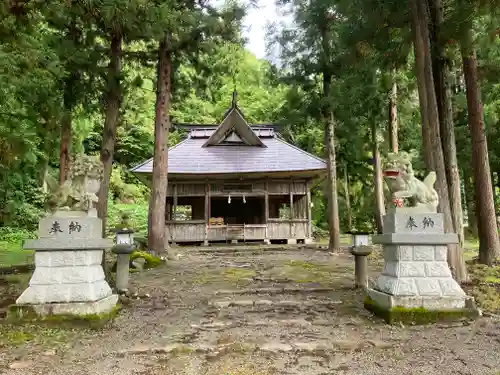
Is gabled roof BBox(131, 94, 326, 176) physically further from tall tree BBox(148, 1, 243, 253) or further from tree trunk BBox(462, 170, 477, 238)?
tree trunk BBox(462, 170, 477, 238)

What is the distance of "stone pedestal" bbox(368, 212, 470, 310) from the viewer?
4902mm

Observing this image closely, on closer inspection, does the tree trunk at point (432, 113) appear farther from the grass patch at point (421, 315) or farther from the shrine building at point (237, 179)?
the shrine building at point (237, 179)

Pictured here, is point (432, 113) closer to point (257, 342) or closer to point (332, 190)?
point (257, 342)

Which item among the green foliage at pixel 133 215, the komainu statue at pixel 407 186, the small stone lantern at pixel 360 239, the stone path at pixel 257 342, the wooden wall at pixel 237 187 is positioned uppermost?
the wooden wall at pixel 237 187

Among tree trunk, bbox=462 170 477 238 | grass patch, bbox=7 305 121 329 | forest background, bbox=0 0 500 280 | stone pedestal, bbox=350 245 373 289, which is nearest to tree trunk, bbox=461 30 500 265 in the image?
forest background, bbox=0 0 500 280

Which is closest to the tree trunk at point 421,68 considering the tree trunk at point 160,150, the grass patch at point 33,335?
the grass patch at point 33,335

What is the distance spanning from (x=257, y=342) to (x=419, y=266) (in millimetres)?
2264

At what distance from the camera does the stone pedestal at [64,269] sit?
4.76 m

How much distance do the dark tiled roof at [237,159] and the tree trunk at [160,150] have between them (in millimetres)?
5022

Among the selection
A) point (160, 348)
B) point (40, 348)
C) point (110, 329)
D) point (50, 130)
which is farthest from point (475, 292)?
point (50, 130)

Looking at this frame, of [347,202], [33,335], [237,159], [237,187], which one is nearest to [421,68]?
[33,335]

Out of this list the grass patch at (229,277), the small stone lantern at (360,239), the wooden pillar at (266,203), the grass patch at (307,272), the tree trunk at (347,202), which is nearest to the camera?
the small stone lantern at (360,239)

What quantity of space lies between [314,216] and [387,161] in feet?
73.8

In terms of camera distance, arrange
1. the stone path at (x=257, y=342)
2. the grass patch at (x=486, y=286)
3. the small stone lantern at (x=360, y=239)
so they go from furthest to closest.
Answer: the small stone lantern at (x=360, y=239)
the grass patch at (x=486, y=286)
the stone path at (x=257, y=342)
